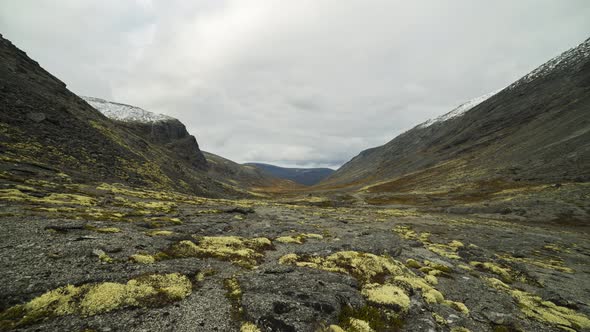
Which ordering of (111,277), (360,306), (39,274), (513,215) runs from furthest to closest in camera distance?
(513,215), (360,306), (111,277), (39,274)

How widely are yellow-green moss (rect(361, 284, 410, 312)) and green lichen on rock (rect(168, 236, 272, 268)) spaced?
9.61 m

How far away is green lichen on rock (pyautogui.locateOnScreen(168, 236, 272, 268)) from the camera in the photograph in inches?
863

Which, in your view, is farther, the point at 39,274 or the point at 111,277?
the point at 111,277

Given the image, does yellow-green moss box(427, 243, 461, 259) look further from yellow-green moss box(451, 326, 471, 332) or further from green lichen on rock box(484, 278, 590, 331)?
yellow-green moss box(451, 326, 471, 332)

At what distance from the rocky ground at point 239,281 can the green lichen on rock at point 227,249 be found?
0.61ft

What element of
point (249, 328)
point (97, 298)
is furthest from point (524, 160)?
point (97, 298)

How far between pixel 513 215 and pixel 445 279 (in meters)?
62.5

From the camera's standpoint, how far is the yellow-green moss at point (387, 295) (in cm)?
1664

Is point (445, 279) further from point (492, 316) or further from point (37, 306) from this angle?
point (37, 306)

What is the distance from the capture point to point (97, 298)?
505 inches

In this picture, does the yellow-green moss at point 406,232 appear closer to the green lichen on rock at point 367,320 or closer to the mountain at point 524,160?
the green lichen on rock at point 367,320

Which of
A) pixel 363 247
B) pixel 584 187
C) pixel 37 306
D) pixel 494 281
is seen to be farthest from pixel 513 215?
pixel 37 306

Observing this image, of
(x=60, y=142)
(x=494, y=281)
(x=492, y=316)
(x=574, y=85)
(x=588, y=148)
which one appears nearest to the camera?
(x=492, y=316)

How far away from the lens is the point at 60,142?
6109 cm
